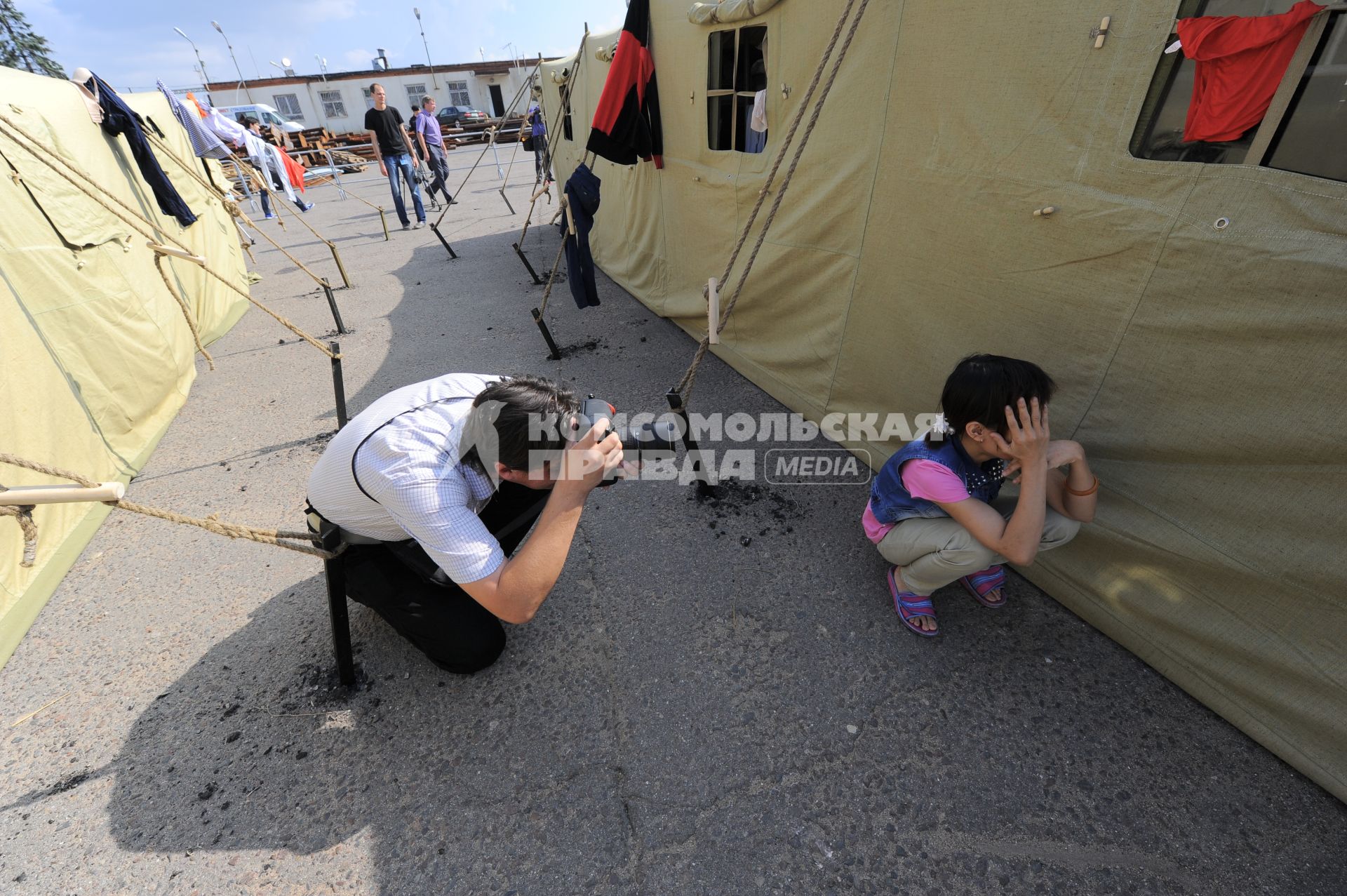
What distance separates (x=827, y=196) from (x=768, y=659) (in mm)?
2276

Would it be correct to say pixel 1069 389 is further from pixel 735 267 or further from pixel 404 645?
pixel 404 645

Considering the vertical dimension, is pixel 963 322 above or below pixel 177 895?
above

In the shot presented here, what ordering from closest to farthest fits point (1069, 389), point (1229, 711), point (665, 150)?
point (1229, 711) < point (1069, 389) < point (665, 150)

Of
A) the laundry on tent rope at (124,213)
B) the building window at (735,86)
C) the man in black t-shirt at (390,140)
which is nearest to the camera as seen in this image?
the laundry on tent rope at (124,213)

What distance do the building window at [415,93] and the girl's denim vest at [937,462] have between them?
42515mm

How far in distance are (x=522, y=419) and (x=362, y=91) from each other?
143ft

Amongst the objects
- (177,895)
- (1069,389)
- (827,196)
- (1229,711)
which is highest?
(827,196)

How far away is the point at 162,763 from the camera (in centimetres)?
187

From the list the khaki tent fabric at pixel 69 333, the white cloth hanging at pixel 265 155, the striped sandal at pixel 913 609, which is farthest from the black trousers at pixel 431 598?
the white cloth hanging at pixel 265 155

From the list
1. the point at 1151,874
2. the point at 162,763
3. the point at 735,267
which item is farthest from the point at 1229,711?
the point at 162,763

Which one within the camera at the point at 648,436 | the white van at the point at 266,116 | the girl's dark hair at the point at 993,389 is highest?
the white van at the point at 266,116

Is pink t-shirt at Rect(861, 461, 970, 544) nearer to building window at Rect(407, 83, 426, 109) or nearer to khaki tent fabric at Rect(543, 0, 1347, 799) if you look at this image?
khaki tent fabric at Rect(543, 0, 1347, 799)

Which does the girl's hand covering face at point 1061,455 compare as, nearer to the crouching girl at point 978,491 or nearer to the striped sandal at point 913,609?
the crouching girl at point 978,491

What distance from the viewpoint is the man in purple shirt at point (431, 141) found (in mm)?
10023
